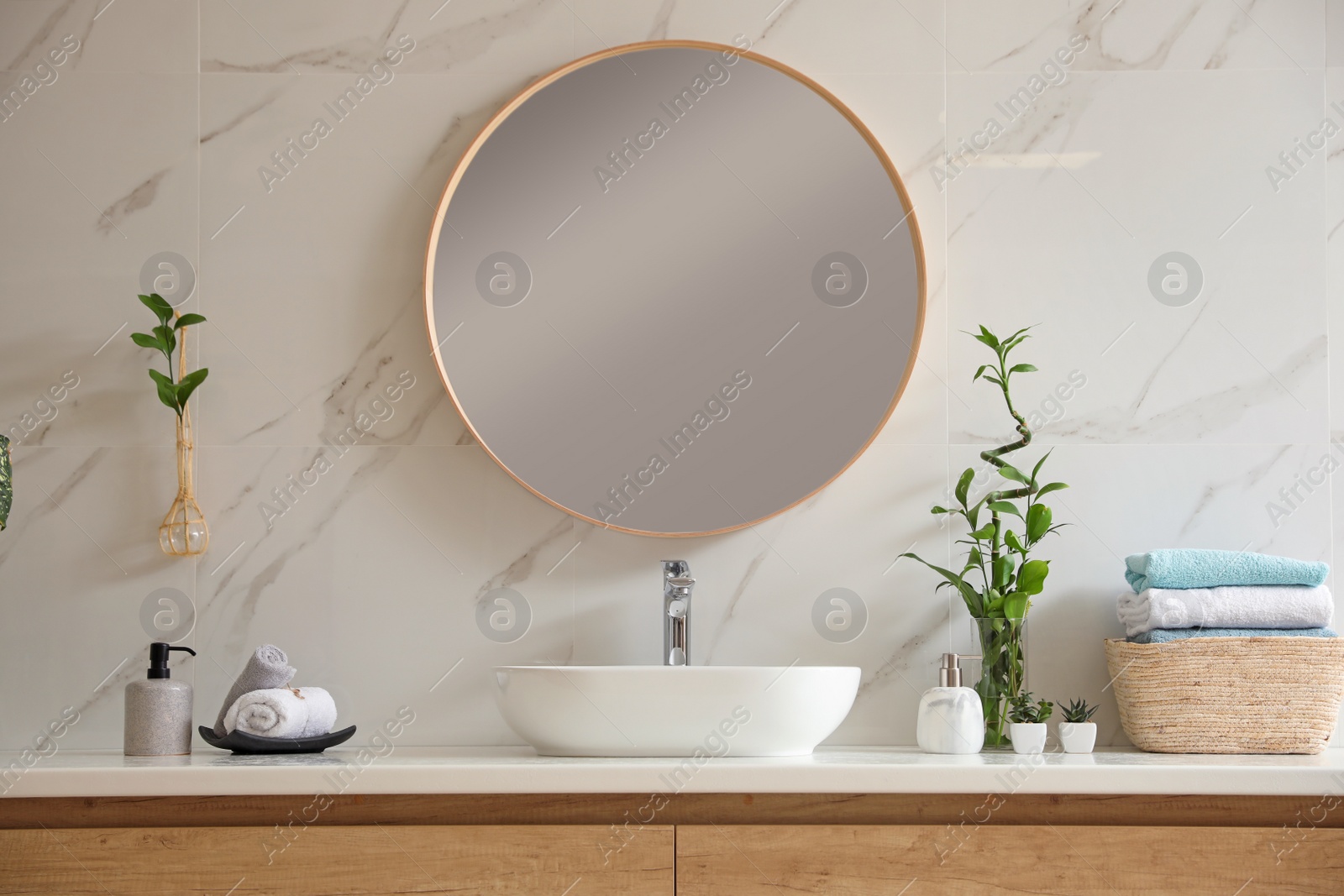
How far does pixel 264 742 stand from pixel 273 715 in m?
0.04

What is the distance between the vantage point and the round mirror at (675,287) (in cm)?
162

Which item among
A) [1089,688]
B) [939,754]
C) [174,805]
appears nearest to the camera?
[174,805]

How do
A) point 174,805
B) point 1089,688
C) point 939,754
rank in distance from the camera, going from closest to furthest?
point 174,805, point 939,754, point 1089,688

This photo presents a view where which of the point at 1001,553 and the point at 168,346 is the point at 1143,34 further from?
the point at 168,346

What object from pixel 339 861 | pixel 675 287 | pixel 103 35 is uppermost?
pixel 103 35

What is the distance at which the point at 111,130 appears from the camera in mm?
1681

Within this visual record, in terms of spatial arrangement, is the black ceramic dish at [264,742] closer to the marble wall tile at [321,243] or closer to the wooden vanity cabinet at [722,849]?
the wooden vanity cabinet at [722,849]

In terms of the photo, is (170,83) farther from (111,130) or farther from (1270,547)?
(1270,547)

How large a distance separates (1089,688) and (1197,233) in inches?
29.7

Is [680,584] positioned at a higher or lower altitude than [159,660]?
higher

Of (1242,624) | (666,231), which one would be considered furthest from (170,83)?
(1242,624)

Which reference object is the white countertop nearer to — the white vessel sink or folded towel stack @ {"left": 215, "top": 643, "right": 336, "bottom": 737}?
the white vessel sink

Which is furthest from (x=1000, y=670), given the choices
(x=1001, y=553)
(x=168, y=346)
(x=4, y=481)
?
(x=4, y=481)

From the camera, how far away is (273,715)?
1.40 m
